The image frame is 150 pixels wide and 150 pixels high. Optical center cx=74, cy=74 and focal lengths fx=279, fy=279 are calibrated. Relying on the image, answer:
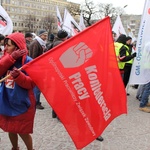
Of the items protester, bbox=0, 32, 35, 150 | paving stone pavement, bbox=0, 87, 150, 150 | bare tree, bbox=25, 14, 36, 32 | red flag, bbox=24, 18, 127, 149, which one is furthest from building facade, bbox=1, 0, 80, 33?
red flag, bbox=24, 18, 127, 149

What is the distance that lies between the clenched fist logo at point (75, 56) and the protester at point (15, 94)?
426 mm

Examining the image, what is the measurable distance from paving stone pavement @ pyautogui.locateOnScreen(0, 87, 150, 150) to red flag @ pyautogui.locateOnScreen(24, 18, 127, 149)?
1.14m

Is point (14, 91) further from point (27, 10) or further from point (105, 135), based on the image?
point (27, 10)

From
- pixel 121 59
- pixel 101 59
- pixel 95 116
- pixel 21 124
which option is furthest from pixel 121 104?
pixel 121 59

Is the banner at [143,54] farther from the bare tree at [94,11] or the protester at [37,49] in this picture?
the bare tree at [94,11]

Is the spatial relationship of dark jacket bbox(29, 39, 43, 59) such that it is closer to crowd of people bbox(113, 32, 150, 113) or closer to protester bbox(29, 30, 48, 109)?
protester bbox(29, 30, 48, 109)

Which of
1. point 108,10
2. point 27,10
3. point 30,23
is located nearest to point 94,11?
point 108,10

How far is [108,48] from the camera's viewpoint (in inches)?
110

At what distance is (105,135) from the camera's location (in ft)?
14.2

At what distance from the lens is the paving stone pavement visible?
384 centimetres

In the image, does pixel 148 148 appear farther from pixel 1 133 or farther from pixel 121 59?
pixel 121 59

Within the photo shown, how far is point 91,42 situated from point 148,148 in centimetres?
198

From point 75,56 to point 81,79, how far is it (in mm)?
229

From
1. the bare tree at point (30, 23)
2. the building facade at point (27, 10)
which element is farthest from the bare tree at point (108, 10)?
the building facade at point (27, 10)
